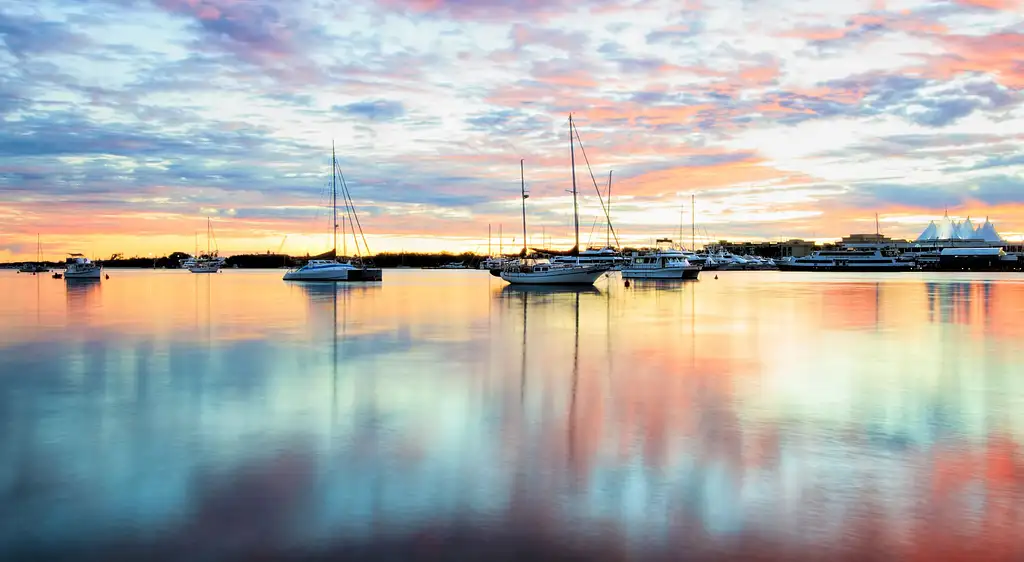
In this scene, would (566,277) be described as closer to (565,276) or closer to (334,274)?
(565,276)

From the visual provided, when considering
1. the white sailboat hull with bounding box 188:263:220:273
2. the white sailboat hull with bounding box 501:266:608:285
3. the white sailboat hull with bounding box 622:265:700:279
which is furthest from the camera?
the white sailboat hull with bounding box 188:263:220:273

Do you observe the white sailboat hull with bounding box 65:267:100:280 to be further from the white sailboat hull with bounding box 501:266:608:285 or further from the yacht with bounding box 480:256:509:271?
the white sailboat hull with bounding box 501:266:608:285

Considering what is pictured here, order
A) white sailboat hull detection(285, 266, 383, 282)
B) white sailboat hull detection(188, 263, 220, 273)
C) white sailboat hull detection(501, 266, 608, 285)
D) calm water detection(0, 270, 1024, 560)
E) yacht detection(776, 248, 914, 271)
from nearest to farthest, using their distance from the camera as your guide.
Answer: calm water detection(0, 270, 1024, 560) → white sailboat hull detection(501, 266, 608, 285) → white sailboat hull detection(285, 266, 383, 282) → white sailboat hull detection(188, 263, 220, 273) → yacht detection(776, 248, 914, 271)

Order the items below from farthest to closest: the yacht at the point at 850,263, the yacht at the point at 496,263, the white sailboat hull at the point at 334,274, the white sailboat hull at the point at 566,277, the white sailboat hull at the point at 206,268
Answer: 1. the yacht at the point at 850,263
2. the white sailboat hull at the point at 206,268
3. the yacht at the point at 496,263
4. the white sailboat hull at the point at 334,274
5. the white sailboat hull at the point at 566,277

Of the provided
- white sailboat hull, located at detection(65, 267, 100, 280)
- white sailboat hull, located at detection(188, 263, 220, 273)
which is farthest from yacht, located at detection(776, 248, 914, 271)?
white sailboat hull, located at detection(65, 267, 100, 280)

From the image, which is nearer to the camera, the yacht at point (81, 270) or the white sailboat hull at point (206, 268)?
the yacht at point (81, 270)

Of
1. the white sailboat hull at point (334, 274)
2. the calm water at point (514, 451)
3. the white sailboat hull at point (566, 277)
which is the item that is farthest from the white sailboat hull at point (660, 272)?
the calm water at point (514, 451)

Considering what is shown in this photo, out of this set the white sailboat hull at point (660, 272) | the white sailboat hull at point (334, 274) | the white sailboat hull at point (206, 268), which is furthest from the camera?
the white sailboat hull at point (206, 268)

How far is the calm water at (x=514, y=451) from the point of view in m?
7.43

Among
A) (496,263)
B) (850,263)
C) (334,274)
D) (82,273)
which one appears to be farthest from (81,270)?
(850,263)

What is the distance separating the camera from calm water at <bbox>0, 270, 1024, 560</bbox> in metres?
7.43

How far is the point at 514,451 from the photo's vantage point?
35.1ft

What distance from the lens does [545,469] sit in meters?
9.80

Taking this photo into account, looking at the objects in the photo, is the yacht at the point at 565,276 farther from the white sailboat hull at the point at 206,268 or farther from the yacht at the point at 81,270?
the white sailboat hull at the point at 206,268
